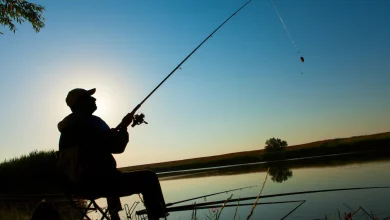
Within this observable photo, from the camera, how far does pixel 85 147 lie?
3209mm

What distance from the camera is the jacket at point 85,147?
321 centimetres

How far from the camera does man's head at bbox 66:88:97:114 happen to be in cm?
360

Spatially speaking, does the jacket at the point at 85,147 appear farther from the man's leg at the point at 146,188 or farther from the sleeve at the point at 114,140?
the man's leg at the point at 146,188

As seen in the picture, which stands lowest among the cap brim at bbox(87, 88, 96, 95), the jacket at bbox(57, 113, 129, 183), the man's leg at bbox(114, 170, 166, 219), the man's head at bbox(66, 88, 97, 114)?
the man's leg at bbox(114, 170, 166, 219)

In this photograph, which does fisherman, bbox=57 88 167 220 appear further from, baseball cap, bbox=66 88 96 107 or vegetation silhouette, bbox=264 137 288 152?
vegetation silhouette, bbox=264 137 288 152

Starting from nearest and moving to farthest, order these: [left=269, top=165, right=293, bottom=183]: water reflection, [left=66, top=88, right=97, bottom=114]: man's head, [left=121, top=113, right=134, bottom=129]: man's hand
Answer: [left=66, top=88, right=97, bottom=114]: man's head → [left=121, top=113, right=134, bottom=129]: man's hand → [left=269, top=165, right=293, bottom=183]: water reflection

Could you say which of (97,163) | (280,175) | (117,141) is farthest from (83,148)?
(280,175)

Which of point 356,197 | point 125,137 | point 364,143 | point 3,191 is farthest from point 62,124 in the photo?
point 364,143

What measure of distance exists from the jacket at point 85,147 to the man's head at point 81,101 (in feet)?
0.69

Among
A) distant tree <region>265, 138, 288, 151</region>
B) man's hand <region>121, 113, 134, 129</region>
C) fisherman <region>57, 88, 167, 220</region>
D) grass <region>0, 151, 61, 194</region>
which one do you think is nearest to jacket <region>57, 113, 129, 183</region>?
fisherman <region>57, 88, 167, 220</region>

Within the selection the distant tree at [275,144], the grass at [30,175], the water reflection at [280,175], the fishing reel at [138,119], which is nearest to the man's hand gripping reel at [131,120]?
the fishing reel at [138,119]

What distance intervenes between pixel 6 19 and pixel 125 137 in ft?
24.4

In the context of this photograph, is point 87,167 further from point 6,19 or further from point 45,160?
point 45,160

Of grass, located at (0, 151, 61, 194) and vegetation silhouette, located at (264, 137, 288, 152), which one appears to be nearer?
grass, located at (0, 151, 61, 194)
